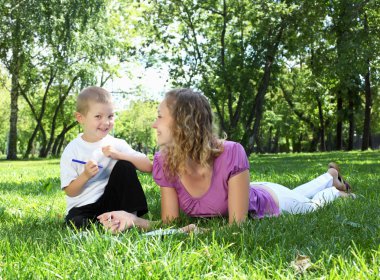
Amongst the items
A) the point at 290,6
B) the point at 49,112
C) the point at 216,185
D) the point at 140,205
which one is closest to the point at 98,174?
the point at 140,205

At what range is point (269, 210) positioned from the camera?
455 centimetres

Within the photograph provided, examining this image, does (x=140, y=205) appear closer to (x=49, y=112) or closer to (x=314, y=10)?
(x=314, y=10)

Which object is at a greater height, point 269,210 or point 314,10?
point 314,10

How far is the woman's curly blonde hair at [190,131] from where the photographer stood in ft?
12.7

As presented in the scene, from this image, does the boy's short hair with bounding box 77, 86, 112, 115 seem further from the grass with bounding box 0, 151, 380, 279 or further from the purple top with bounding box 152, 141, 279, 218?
the grass with bounding box 0, 151, 380, 279

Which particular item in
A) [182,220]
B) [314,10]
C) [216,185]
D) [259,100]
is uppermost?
[314,10]

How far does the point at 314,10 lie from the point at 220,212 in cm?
1214

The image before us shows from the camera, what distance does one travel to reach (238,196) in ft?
12.9

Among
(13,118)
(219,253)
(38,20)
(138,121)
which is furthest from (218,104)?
(138,121)

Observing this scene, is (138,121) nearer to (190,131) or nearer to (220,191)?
(220,191)

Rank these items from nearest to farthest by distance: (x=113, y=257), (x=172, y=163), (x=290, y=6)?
(x=113, y=257) → (x=172, y=163) → (x=290, y=6)

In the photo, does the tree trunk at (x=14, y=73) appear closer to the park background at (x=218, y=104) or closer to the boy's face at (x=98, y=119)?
the park background at (x=218, y=104)

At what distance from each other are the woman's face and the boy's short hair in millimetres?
712

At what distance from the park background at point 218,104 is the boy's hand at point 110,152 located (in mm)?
692
